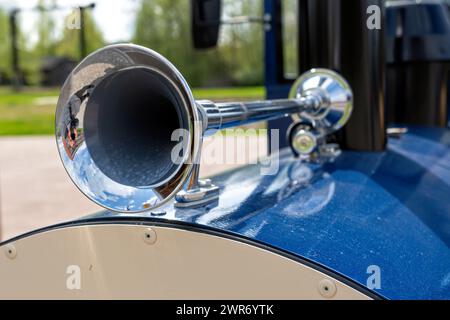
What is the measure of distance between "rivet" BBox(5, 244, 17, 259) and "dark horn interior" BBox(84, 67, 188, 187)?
284 mm

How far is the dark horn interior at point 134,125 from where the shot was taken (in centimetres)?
110

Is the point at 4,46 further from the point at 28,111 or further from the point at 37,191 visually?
the point at 37,191

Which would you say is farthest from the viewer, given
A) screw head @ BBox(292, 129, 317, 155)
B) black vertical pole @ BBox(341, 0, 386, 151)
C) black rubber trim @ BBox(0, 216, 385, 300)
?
black vertical pole @ BBox(341, 0, 386, 151)

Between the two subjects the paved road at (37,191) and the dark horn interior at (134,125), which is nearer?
the dark horn interior at (134,125)

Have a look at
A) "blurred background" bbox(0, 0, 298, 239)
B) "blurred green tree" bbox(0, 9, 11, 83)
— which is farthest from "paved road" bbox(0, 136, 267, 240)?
"blurred green tree" bbox(0, 9, 11, 83)

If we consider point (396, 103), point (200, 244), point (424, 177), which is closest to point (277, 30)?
point (396, 103)

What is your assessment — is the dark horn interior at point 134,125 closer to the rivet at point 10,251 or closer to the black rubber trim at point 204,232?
the black rubber trim at point 204,232

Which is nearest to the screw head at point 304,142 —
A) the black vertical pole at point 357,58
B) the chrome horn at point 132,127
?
the black vertical pole at point 357,58

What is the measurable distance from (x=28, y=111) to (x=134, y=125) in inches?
896

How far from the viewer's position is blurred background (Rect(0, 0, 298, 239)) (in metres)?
5.63

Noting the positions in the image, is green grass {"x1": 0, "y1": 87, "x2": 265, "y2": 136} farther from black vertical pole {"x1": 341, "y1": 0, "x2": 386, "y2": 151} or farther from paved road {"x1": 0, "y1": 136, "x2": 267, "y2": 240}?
black vertical pole {"x1": 341, "y1": 0, "x2": 386, "y2": 151}

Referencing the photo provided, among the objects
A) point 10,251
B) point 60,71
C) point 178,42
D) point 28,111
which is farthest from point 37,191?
point 60,71

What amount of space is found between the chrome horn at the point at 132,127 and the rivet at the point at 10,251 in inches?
9.7

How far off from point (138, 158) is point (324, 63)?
100 centimetres
